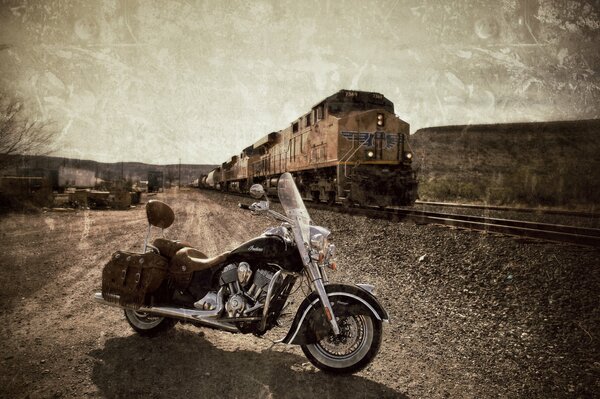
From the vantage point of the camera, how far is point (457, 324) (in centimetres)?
371

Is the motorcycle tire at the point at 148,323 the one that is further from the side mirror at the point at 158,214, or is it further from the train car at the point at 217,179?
the train car at the point at 217,179

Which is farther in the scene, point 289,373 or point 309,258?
point 289,373

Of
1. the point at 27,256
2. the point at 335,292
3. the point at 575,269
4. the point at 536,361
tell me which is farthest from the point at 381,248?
the point at 27,256

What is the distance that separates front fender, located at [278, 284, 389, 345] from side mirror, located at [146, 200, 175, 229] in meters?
1.59

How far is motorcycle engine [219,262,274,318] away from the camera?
2758 millimetres

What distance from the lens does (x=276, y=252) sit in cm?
267

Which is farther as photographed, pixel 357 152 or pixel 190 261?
pixel 357 152

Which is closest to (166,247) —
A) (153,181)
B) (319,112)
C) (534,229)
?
(534,229)

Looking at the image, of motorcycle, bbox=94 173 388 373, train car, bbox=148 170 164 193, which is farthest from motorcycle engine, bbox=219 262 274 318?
train car, bbox=148 170 164 193

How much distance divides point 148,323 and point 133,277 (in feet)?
1.97

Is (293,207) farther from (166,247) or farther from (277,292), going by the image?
(166,247)

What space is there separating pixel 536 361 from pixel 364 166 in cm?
866

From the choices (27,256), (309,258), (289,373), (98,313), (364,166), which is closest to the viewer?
(309,258)

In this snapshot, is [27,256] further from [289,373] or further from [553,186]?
[553,186]
